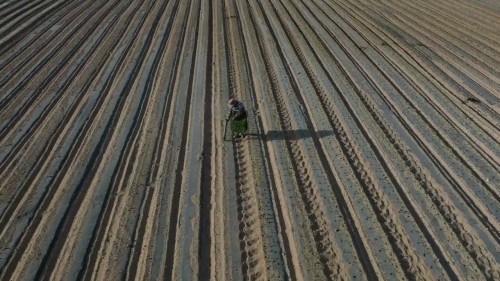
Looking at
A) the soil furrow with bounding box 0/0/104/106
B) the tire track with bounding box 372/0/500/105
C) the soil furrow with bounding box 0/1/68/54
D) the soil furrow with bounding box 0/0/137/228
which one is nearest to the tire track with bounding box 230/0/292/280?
the soil furrow with bounding box 0/0/137/228

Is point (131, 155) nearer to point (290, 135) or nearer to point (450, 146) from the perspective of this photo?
point (290, 135)

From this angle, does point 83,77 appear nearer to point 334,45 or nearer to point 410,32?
point 334,45

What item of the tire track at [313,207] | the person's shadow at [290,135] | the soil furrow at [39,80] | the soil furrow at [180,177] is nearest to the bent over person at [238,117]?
the person's shadow at [290,135]

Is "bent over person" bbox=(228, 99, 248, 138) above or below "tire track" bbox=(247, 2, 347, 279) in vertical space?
above

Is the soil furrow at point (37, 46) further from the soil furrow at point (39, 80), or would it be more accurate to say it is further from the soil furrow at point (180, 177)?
the soil furrow at point (180, 177)

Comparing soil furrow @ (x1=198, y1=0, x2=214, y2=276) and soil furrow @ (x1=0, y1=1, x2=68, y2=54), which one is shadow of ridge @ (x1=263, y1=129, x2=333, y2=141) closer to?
soil furrow @ (x1=198, y1=0, x2=214, y2=276)
